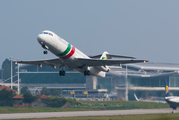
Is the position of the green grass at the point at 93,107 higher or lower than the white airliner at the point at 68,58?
lower

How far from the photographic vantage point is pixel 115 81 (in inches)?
3617

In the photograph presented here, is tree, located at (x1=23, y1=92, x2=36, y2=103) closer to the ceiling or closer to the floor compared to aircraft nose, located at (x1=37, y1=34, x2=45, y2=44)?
closer to the floor

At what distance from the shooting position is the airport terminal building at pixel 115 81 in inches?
3442

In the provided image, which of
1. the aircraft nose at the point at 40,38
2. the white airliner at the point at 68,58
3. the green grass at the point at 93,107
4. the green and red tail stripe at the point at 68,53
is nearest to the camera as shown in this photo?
the aircraft nose at the point at 40,38

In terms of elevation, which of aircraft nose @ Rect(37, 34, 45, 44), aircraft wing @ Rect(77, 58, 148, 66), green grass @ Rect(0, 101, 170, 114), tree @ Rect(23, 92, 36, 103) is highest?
aircraft nose @ Rect(37, 34, 45, 44)

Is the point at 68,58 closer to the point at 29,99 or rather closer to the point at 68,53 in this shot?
the point at 68,53

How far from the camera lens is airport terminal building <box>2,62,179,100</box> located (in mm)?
87438

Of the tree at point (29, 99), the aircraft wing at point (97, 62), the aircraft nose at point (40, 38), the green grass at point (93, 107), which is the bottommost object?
the green grass at point (93, 107)

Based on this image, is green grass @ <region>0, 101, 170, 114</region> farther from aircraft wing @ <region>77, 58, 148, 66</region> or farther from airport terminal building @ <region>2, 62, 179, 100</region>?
aircraft wing @ <region>77, 58, 148, 66</region>

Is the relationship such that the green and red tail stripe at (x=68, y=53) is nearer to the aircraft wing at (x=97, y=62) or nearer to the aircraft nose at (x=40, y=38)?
the aircraft wing at (x=97, y=62)

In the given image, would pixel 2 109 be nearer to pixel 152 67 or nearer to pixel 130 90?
pixel 130 90

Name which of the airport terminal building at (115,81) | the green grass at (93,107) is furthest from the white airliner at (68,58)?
the airport terminal building at (115,81)

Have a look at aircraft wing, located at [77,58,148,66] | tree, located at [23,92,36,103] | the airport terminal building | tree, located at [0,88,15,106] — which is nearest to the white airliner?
aircraft wing, located at [77,58,148,66]

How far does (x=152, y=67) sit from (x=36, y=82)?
2184 inches
